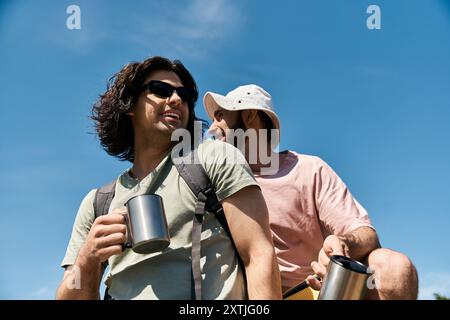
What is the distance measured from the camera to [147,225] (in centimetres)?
355

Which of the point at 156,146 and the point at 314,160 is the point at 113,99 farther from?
the point at 314,160

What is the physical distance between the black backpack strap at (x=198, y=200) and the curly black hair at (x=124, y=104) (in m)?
0.65

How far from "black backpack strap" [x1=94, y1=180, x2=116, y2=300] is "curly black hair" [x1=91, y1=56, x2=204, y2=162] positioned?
52 cm

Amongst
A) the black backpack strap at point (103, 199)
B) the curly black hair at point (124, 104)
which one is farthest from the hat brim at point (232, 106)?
the black backpack strap at point (103, 199)

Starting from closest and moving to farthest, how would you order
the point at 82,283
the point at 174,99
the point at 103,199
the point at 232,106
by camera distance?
the point at 82,283
the point at 103,199
the point at 174,99
the point at 232,106

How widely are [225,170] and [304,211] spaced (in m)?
1.12

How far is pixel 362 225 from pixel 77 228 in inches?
74.1

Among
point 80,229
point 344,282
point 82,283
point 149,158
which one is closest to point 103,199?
point 80,229

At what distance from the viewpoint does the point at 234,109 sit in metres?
5.26

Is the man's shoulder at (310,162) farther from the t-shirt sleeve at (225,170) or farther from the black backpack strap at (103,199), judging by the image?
the black backpack strap at (103,199)

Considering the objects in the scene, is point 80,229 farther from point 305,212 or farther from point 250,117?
point 250,117

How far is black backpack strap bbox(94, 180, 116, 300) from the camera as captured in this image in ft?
13.6

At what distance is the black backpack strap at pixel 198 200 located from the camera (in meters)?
3.50
